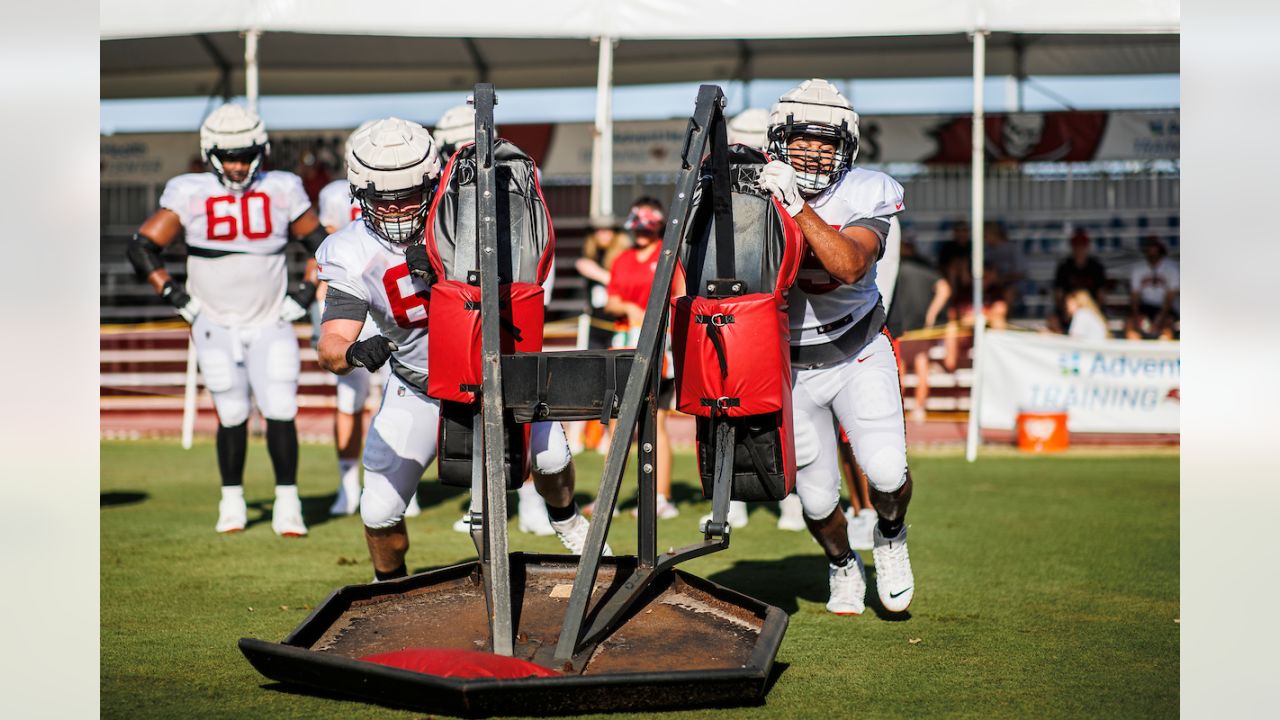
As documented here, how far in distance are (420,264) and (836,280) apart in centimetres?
157

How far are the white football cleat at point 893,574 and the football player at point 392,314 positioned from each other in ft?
4.11

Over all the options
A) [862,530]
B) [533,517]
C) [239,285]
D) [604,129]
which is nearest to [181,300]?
[239,285]

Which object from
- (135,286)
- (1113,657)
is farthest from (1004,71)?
(1113,657)

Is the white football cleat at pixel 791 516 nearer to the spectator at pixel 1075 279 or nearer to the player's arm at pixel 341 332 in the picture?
the player's arm at pixel 341 332

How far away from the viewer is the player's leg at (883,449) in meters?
5.09

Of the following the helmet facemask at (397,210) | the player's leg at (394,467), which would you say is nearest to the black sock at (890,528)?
the player's leg at (394,467)

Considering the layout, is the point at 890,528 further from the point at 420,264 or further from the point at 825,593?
the point at 420,264

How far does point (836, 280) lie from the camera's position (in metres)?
5.06

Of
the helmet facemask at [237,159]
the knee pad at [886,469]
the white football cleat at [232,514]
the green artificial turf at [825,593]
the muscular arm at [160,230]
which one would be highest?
the helmet facemask at [237,159]

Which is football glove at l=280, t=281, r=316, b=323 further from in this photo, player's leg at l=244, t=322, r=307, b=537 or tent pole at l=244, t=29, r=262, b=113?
tent pole at l=244, t=29, r=262, b=113

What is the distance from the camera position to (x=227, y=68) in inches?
698

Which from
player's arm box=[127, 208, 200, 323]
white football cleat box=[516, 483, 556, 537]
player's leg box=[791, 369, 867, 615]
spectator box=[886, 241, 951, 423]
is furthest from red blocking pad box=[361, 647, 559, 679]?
spectator box=[886, 241, 951, 423]

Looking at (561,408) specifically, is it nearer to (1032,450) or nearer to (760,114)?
(760,114)

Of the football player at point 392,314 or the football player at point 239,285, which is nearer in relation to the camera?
the football player at point 392,314
